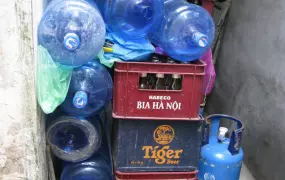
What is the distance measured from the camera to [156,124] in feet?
6.57

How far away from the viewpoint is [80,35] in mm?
1801

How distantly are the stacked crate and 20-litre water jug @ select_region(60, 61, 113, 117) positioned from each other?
0.28ft

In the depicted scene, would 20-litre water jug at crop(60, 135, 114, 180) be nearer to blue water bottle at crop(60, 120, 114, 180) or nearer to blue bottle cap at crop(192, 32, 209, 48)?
blue water bottle at crop(60, 120, 114, 180)

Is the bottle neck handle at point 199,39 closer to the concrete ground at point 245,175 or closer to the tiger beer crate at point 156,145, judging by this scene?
the tiger beer crate at point 156,145

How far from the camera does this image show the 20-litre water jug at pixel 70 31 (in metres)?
1.80

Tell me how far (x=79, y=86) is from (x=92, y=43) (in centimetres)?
27

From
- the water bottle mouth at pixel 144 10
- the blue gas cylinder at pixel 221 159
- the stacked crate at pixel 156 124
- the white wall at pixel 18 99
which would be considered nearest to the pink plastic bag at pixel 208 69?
the blue gas cylinder at pixel 221 159

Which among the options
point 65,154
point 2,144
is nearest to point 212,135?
point 65,154

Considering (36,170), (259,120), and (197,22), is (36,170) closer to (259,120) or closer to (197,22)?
(197,22)

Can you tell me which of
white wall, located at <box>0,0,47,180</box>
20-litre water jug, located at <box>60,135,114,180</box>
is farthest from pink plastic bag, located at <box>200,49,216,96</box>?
white wall, located at <box>0,0,47,180</box>

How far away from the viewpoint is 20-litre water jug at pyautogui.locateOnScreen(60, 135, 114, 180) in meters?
2.16

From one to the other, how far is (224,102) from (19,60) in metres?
2.26

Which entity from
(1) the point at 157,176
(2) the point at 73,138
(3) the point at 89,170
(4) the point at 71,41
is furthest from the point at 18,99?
(1) the point at 157,176

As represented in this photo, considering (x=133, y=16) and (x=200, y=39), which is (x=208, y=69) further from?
(x=133, y=16)
